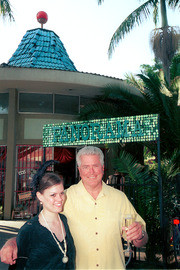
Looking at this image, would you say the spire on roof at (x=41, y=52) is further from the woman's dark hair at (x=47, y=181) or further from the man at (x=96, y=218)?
the woman's dark hair at (x=47, y=181)

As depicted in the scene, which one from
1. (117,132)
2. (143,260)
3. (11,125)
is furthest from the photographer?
(11,125)

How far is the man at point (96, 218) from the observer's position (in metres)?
2.21

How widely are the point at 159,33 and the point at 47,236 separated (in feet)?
43.7

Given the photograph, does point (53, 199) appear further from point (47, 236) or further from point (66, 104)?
point (66, 104)

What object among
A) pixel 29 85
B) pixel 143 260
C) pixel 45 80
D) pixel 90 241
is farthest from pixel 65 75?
pixel 90 241

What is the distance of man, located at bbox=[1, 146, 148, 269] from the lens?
7.27 ft

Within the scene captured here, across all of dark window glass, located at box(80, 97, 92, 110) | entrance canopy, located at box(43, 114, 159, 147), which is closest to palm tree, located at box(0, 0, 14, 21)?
dark window glass, located at box(80, 97, 92, 110)

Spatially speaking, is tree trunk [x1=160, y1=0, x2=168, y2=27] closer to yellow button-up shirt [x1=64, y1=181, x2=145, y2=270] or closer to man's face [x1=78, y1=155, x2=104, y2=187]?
man's face [x1=78, y1=155, x2=104, y2=187]

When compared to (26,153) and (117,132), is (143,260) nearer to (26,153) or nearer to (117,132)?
(117,132)

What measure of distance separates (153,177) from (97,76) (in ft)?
20.3

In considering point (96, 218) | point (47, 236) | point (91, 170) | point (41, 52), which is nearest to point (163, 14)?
point (41, 52)

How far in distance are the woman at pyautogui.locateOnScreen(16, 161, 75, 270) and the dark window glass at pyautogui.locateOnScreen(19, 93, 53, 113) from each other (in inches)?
409

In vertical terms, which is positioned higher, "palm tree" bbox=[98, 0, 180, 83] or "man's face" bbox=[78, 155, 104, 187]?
"palm tree" bbox=[98, 0, 180, 83]

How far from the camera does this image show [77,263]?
88.7 inches
